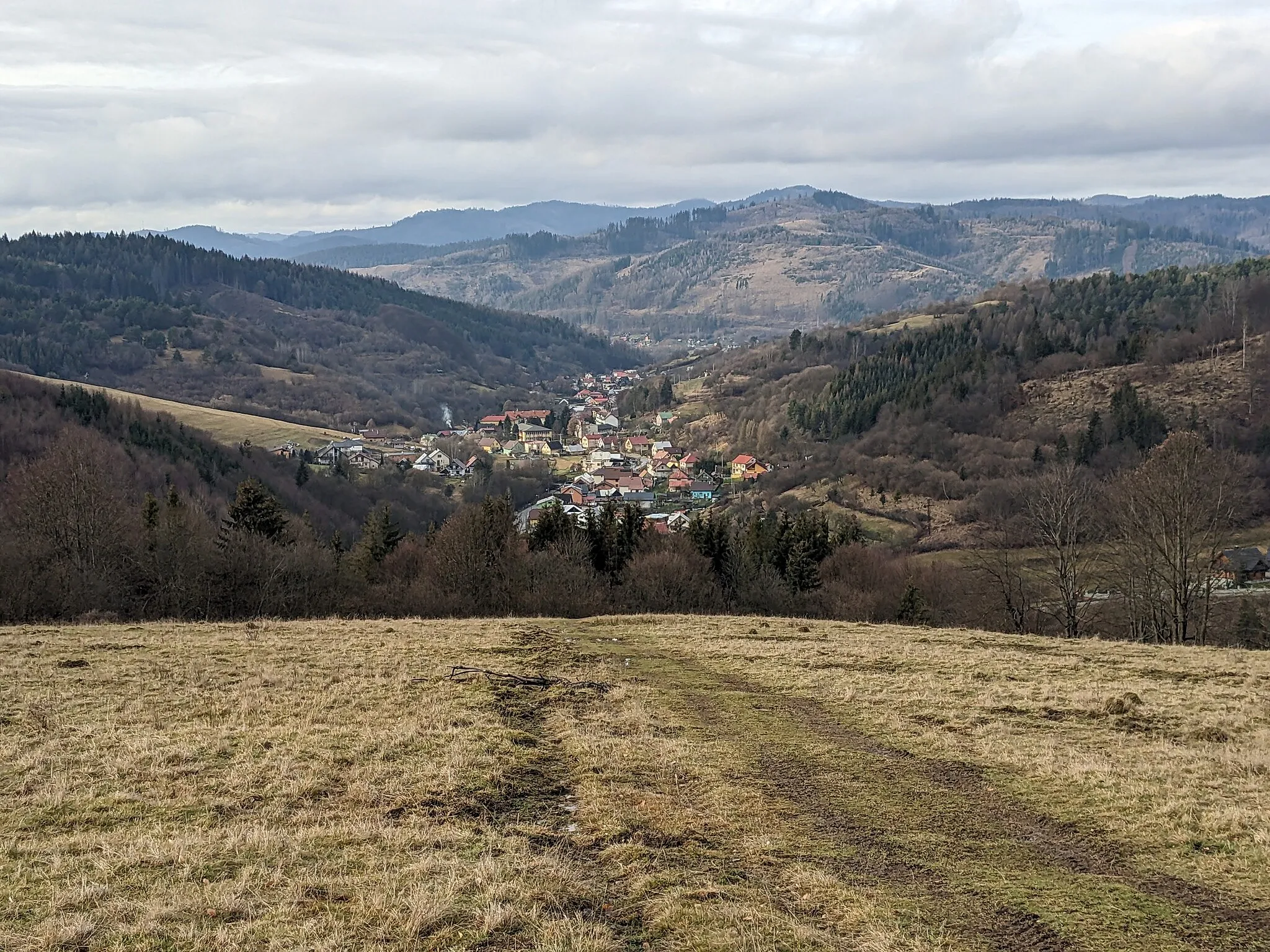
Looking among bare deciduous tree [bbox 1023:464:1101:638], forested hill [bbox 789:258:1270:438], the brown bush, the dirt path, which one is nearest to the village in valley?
A: forested hill [bbox 789:258:1270:438]

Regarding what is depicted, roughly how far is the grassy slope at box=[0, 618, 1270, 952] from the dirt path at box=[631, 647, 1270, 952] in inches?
1.9

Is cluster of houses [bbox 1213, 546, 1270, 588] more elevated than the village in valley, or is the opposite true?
the village in valley

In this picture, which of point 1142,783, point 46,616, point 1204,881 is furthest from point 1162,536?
point 46,616

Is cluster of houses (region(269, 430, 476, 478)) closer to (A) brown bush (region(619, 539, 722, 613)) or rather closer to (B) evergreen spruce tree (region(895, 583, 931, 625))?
(A) brown bush (region(619, 539, 722, 613))

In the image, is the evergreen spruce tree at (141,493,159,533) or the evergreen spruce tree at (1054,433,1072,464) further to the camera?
the evergreen spruce tree at (1054,433,1072,464)

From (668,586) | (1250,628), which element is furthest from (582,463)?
(1250,628)

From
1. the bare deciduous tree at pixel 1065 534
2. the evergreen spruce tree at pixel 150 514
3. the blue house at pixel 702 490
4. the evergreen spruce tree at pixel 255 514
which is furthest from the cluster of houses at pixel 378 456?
the bare deciduous tree at pixel 1065 534

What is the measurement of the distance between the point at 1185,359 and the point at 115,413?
5949 inches

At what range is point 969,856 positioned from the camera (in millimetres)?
10195

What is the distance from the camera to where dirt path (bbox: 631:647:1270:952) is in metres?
8.34

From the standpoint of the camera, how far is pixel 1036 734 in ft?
51.3

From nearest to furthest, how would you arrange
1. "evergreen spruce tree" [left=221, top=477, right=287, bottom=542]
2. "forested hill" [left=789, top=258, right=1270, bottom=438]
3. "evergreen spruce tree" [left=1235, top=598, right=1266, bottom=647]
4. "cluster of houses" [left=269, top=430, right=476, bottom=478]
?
"evergreen spruce tree" [left=1235, top=598, right=1266, bottom=647], "evergreen spruce tree" [left=221, top=477, right=287, bottom=542], "forested hill" [left=789, top=258, right=1270, bottom=438], "cluster of houses" [left=269, top=430, right=476, bottom=478]

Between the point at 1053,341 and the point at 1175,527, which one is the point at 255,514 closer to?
the point at 1175,527

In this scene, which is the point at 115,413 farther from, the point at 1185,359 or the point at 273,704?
the point at 1185,359
